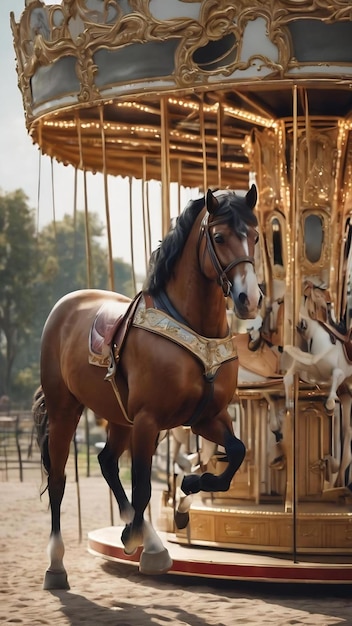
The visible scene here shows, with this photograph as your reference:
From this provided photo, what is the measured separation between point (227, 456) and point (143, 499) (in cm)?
54

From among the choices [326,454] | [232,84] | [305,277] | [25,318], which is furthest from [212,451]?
[25,318]

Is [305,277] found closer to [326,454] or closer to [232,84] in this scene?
[326,454]

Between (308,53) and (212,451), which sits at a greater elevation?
(308,53)

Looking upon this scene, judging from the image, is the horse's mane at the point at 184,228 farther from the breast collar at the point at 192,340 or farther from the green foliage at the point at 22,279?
the green foliage at the point at 22,279

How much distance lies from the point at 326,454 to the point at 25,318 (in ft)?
88.1

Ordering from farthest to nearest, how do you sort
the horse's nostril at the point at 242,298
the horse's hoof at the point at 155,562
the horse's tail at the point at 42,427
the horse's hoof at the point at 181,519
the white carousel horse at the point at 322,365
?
the white carousel horse at the point at 322,365 < the horse's tail at the point at 42,427 < the horse's hoof at the point at 181,519 < the horse's hoof at the point at 155,562 < the horse's nostril at the point at 242,298

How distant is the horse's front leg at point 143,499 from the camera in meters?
6.21

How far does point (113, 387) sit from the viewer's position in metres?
6.65

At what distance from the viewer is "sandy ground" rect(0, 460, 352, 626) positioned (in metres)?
6.40

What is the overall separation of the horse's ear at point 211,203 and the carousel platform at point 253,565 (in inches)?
102

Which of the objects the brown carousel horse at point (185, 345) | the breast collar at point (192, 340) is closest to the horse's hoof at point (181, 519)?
the brown carousel horse at point (185, 345)

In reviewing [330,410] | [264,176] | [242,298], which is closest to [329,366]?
[330,410]

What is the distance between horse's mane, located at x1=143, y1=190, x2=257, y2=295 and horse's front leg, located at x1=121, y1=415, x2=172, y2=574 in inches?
32.3

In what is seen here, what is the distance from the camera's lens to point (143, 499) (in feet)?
20.6
